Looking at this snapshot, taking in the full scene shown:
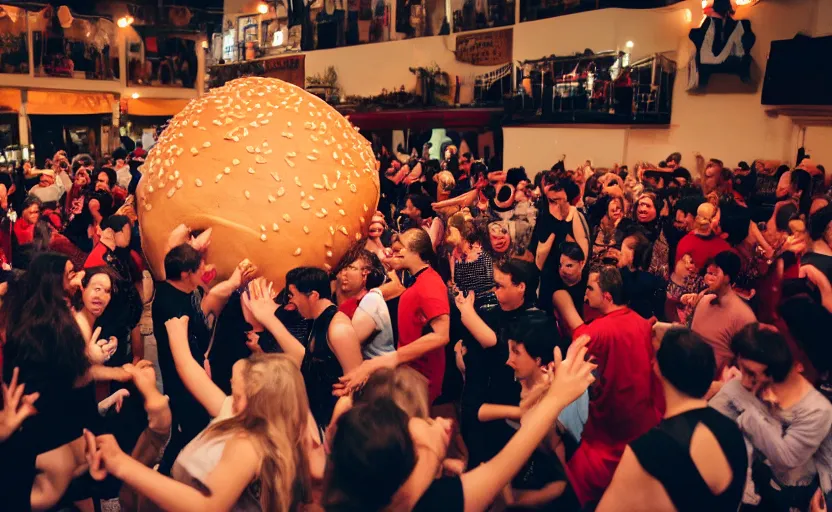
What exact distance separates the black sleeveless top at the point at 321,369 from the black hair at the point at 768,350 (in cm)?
163

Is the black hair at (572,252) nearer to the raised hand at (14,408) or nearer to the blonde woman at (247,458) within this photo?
the blonde woman at (247,458)

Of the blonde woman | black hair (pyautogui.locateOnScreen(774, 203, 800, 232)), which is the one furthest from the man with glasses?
black hair (pyautogui.locateOnScreen(774, 203, 800, 232))

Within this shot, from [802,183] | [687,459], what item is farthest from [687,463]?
[802,183]

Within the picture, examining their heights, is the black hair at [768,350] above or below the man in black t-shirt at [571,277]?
above

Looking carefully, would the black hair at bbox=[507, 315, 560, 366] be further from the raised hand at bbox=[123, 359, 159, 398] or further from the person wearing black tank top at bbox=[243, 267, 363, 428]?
the raised hand at bbox=[123, 359, 159, 398]

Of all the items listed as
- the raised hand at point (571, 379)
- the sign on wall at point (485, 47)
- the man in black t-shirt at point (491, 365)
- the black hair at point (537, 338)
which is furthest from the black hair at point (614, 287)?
the sign on wall at point (485, 47)

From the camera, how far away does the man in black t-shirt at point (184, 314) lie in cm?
356

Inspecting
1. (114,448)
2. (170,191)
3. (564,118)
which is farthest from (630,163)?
(114,448)

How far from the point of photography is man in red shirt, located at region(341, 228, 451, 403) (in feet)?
12.8

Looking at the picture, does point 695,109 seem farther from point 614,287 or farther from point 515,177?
point 614,287

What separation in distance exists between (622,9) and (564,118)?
2336 millimetres

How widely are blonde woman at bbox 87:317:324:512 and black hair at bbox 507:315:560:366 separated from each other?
1021 millimetres

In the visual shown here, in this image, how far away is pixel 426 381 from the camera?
273cm

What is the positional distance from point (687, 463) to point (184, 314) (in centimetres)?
233
